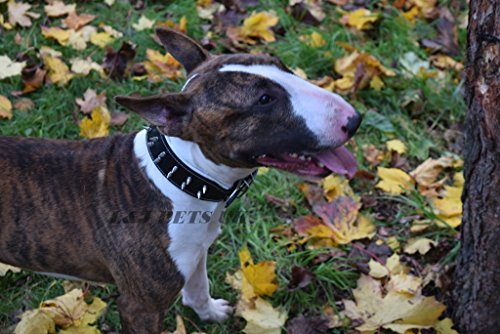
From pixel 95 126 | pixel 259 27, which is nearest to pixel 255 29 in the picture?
pixel 259 27

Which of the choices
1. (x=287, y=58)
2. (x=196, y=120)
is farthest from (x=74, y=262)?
(x=287, y=58)

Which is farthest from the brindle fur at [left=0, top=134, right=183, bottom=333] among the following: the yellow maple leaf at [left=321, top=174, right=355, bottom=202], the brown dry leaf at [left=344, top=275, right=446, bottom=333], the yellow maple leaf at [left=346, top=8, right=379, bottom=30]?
the yellow maple leaf at [left=346, top=8, right=379, bottom=30]

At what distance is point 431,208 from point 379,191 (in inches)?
12.8

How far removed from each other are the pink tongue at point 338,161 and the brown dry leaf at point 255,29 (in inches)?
86.6

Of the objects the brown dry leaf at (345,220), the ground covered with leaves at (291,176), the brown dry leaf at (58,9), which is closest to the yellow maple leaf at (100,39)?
the ground covered with leaves at (291,176)

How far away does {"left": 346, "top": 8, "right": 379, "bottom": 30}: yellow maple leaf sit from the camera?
4.43 m

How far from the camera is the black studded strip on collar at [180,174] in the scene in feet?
7.40

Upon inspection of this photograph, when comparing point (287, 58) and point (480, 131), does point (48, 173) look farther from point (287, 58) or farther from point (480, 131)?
point (287, 58)

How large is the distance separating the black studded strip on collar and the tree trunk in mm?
865

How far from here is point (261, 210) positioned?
11.1 feet

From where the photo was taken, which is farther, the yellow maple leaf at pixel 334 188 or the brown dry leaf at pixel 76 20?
the brown dry leaf at pixel 76 20

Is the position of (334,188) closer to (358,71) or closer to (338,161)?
(358,71)

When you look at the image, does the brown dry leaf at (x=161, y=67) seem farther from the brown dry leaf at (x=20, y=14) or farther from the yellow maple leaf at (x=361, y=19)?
the yellow maple leaf at (x=361, y=19)

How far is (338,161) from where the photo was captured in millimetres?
2219
